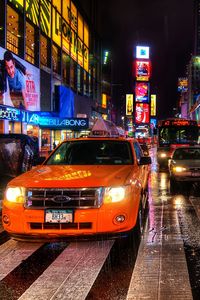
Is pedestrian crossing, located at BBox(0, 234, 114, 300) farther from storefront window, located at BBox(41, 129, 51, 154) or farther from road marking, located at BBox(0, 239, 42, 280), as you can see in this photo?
storefront window, located at BBox(41, 129, 51, 154)

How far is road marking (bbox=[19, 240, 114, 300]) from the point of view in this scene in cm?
472

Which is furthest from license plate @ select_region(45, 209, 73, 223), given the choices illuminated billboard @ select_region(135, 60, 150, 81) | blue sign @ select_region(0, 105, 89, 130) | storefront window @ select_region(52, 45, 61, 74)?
illuminated billboard @ select_region(135, 60, 150, 81)

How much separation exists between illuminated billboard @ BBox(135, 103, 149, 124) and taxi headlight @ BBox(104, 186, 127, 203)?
111626 millimetres

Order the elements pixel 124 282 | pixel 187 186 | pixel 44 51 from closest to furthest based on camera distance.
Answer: pixel 124 282, pixel 187 186, pixel 44 51

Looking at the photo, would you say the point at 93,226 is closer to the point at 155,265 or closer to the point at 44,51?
the point at 155,265

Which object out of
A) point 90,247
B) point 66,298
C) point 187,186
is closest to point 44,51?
point 187,186

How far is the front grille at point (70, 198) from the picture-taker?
6.16 meters

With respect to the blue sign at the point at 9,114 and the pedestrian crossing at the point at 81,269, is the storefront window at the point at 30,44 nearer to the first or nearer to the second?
the blue sign at the point at 9,114

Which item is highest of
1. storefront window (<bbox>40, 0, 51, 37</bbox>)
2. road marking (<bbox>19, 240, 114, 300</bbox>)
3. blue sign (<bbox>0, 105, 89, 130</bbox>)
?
storefront window (<bbox>40, 0, 51, 37</bbox>)

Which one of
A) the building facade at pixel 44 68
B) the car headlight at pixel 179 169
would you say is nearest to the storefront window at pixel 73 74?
the building facade at pixel 44 68

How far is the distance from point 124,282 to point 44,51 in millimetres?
27623

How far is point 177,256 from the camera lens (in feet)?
20.3

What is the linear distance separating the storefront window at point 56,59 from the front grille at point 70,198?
28132 millimetres

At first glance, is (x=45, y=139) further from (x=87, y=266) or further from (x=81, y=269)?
(x=81, y=269)
